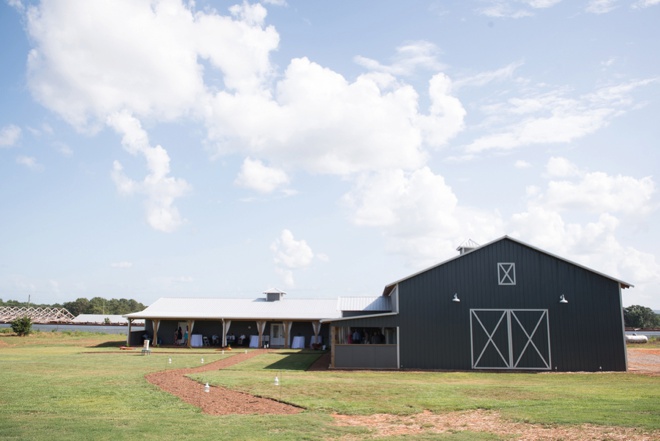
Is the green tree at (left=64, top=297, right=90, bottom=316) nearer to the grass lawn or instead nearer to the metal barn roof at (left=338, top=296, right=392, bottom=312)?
the metal barn roof at (left=338, top=296, right=392, bottom=312)

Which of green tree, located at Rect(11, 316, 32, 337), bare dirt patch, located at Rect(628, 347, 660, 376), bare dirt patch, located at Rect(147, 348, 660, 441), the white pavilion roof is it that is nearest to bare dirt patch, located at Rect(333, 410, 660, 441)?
bare dirt patch, located at Rect(147, 348, 660, 441)

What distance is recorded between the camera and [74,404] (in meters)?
13.9

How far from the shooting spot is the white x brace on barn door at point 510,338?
25516 mm

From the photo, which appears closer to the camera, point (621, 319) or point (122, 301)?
point (621, 319)

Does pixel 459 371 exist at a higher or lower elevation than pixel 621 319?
lower

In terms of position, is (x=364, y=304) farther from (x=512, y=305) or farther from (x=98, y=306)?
(x=98, y=306)

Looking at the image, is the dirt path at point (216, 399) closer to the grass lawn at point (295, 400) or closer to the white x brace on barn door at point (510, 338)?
the grass lawn at point (295, 400)

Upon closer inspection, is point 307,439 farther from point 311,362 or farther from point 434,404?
point 311,362

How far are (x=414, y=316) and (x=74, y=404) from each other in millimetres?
16225

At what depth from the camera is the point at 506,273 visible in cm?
2628

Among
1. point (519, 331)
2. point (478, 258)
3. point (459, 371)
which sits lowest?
point (459, 371)

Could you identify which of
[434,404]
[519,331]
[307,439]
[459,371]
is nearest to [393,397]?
[434,404]

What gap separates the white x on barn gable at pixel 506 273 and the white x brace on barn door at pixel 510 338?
136cm

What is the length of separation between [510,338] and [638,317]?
7574 cm
